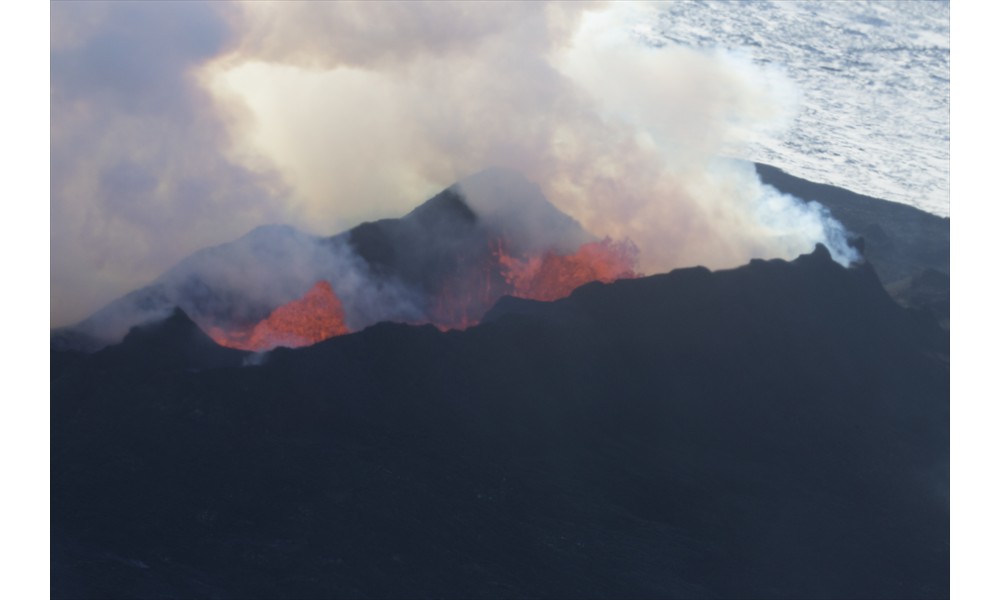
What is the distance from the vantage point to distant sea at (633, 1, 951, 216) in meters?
15.3

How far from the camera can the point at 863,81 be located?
1570cm

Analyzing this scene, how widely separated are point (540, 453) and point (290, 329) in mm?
3520

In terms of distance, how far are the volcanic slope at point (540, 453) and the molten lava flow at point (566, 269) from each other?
20 cm

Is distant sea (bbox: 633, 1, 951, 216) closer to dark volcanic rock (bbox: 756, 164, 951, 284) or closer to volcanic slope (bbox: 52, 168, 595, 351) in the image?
dark volcanic rock (bbox: 756, 164, 951, 284)

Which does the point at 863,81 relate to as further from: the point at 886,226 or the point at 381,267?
the point at 381,267

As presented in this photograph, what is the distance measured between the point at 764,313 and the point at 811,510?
274 centimetres

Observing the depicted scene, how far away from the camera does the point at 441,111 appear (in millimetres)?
13633

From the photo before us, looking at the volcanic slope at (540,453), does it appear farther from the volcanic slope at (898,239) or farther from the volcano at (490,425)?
the volcanic slope at (898,239)

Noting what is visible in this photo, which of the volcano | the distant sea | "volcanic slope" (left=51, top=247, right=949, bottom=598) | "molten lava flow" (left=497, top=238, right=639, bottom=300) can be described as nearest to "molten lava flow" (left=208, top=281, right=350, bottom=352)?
the volcano

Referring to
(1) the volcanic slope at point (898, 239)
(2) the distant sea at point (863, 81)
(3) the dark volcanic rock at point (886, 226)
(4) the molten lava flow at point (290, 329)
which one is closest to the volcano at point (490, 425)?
(4) the molten lava flow at point (290, 329)

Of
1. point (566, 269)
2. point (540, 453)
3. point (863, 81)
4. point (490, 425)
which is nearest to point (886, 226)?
point (863, 81)

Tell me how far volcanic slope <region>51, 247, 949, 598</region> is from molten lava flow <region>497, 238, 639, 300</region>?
201mm

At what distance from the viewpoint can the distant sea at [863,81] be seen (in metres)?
15.3

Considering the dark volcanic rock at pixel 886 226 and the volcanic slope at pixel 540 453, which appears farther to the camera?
the dark volcanic rock at pixel 886 226
